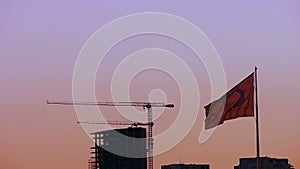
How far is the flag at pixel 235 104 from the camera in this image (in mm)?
53594

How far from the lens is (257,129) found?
173ft

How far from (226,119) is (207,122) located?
1.74 meters

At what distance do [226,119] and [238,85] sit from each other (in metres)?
2.08

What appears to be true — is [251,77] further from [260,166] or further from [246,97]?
[260,166]

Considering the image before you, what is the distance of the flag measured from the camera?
176 feet

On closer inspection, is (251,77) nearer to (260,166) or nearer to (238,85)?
(238,85)

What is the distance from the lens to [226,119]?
54.2 metres

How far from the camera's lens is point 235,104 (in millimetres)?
54125

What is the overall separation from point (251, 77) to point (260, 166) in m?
4.92

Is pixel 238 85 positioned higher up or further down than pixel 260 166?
higher up

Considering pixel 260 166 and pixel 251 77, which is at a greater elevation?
pixel 251 77

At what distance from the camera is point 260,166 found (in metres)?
54.3

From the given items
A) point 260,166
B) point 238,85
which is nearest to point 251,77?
point 238,85

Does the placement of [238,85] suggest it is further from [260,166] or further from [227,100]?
[260,166]
